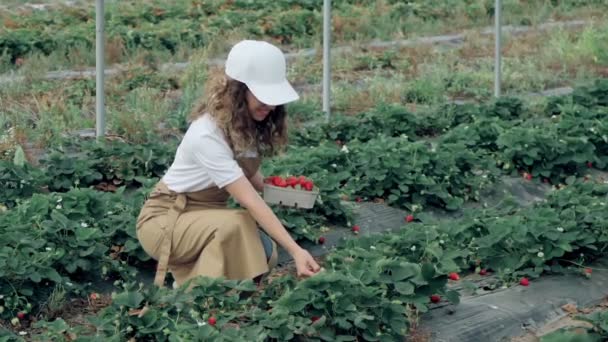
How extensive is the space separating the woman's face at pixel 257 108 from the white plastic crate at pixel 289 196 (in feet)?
1.08

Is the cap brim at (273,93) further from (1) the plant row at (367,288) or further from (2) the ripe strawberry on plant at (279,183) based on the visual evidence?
(1) the plant row at (367,288)

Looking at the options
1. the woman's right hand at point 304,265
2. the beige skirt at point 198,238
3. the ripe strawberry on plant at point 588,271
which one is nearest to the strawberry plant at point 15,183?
the beige skirt at point 198,238

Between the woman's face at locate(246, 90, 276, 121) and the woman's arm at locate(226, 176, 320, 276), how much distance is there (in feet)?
0.91

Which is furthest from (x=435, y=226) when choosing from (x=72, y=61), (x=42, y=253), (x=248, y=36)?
(x=248, y=36)

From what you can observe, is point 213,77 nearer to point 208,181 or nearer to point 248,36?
point 208,181

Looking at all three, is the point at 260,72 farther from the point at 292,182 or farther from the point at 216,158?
the point at 292,182

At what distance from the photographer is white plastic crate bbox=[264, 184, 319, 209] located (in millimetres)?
5375

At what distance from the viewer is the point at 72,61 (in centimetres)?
1155

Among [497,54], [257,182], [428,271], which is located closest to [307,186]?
[257,182]

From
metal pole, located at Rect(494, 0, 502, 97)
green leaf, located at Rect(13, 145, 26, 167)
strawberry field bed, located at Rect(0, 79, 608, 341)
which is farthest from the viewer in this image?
metal pole, located at Rect(494, 0, 502, 97)

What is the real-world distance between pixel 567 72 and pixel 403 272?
7.54 m

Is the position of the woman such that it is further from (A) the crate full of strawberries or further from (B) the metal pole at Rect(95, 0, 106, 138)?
(B) the metal pole at Rect(95, 0, 106, 138)

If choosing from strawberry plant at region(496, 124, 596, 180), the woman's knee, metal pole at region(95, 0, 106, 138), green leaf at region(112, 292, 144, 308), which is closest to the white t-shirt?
the woman's knee

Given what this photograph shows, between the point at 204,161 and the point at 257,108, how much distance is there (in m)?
0.30
